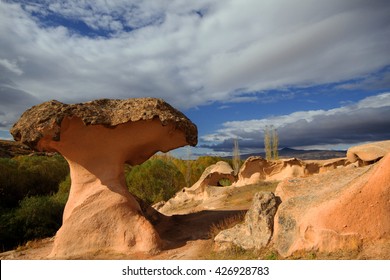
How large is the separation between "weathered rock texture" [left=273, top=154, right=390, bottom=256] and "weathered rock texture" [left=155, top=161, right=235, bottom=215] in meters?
6.38

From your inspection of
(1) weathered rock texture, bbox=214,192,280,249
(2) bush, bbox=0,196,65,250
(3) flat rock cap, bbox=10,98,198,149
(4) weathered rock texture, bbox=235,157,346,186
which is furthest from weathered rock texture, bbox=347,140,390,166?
(2) bush, bbox=0,196,65,250

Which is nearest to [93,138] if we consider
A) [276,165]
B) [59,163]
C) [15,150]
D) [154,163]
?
[276,165]

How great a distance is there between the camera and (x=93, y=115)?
6.93m

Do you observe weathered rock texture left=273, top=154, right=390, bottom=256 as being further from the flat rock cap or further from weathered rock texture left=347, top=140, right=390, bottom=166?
weathered rock texture left=347, top=140, right=390, bottom=166

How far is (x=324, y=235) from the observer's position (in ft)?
17.6

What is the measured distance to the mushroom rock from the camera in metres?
6.89

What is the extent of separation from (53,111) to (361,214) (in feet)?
18.7

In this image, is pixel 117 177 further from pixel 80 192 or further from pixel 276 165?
pixel 276 165

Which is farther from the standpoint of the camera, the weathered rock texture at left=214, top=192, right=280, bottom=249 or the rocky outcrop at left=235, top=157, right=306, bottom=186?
the rocky outcrop at left=235, top=157, right=306, bottom=186

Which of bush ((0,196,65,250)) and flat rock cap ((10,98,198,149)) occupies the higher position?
flat rock cap ((10,98,198,149))

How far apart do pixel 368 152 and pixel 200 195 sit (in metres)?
7.00

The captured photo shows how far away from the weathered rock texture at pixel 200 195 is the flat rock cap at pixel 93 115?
5.72 metres

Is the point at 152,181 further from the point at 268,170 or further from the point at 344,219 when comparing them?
the point at 344,219

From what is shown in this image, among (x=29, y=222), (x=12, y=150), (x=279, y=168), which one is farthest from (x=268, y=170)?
(x=12, y=150)
